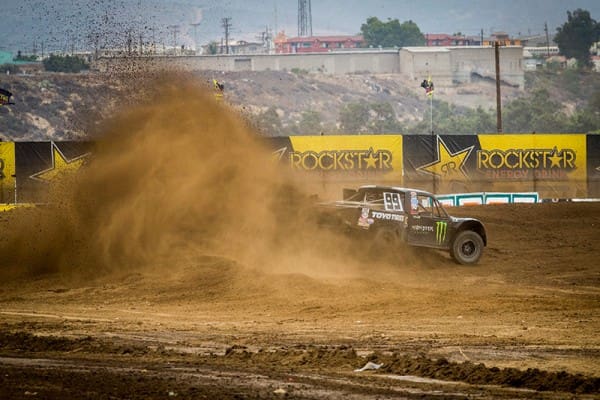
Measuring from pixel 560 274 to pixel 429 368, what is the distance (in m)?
10.4

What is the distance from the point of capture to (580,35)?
509 ft

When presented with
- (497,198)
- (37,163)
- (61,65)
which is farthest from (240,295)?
(61,65)

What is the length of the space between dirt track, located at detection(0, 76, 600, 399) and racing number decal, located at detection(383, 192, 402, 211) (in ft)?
3.60

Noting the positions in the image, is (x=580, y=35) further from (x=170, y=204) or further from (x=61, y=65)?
(x=170, y=204)

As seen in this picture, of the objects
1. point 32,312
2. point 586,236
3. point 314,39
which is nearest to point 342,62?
point 314,39

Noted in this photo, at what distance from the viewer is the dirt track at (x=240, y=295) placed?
9445 mm

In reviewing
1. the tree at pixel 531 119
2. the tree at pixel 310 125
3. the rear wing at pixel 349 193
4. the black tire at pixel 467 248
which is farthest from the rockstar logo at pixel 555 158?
the tree at pixel 531 119

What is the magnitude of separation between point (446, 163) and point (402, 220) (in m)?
15.9

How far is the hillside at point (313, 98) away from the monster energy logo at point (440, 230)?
34.6 feet

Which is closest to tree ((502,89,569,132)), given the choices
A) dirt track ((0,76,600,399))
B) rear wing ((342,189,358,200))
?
dirt track ((0,76,600,399))

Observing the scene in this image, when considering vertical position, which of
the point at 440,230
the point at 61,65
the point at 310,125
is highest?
the point at 61,65

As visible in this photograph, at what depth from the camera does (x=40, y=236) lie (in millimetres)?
18328

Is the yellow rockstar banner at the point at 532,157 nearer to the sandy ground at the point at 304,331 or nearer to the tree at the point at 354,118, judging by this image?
the sandy ground at the point at 304,331

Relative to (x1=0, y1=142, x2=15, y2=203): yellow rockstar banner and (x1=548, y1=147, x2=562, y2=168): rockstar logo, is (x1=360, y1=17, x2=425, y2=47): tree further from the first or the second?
(x1=0, y1=142, x2=15, y2=203): yellow rockstar banner
